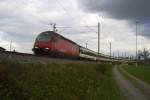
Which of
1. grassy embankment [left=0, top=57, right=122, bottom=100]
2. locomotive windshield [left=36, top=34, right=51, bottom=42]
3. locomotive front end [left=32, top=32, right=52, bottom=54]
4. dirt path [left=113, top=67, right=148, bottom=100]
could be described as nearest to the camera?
grassy embankment [left=0, top=57, right=122, bottom=100]

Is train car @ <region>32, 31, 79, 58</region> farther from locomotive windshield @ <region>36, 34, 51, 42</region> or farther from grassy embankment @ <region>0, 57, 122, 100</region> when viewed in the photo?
grassy embankment @ <region>0, 57, 122, 100</region>

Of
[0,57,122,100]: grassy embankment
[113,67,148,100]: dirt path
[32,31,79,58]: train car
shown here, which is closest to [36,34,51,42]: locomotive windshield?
Result: [32,31,79,58]: train car

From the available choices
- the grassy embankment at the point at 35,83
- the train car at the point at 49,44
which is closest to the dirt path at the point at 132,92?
the grassy embankment at the point at 35,83

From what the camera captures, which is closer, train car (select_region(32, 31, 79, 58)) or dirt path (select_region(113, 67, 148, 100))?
dirt path (select_region(113, 67, 148, 100))

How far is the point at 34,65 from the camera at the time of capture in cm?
1864

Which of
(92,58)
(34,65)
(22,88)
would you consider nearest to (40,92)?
(22,88)

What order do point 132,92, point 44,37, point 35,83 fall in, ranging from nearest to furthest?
point 35,83 < point 132,92 < point 44,37

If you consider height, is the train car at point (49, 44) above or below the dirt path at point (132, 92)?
above

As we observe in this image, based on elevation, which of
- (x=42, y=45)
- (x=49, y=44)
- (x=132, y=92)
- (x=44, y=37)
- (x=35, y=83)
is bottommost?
(x=132, y=92)

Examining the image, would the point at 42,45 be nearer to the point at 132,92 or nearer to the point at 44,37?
the point at 44,37

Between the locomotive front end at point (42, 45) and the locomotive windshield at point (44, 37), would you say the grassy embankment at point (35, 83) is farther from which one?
the locomotive windshield at point (44, 37)

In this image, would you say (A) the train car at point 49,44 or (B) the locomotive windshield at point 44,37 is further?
(B) the locomotive windshield at point 44,37

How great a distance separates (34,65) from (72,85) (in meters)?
2.83

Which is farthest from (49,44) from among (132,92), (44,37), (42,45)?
(132,92)
